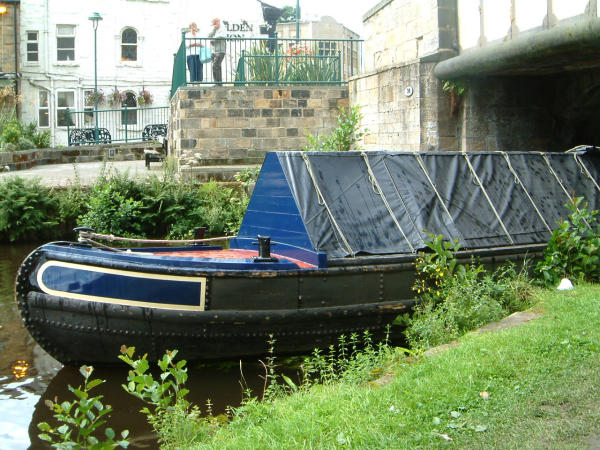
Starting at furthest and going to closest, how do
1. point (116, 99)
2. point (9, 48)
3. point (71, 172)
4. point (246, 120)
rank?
point (116, 99), point (9, 48), point (71, 172), point (246, 120)

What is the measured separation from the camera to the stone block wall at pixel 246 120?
18.2 meters

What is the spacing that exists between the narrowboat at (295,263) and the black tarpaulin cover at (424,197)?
0.05ft

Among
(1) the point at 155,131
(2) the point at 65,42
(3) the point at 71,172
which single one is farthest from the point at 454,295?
(2) the point at 65,42

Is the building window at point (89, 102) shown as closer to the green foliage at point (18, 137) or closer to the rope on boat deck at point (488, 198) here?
the green foliage at point (18, 137)

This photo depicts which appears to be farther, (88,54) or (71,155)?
(88,54)

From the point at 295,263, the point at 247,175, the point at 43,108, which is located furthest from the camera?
the point at 43,108

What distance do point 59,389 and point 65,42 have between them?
3013 centimetres

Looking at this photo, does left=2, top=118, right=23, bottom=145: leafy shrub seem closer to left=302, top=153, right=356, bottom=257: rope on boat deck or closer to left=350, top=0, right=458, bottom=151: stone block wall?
left=350, top=0, right=458, bottom=151: stone block wall

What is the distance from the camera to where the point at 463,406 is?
15.5 feet

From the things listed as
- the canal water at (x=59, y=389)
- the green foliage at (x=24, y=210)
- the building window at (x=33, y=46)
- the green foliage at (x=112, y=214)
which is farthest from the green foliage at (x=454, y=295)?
the building window at (x=33, y=46)

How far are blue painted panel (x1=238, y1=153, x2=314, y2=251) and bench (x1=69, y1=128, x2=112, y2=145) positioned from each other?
21.3m

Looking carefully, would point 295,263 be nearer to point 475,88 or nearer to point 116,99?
point 475,88

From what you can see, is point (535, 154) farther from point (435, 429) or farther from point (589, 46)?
point (435, 429)

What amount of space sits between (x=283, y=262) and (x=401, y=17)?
9.20 meters
